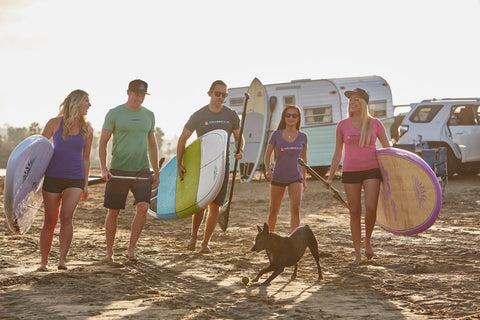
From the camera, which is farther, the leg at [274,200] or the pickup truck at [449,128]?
the pickup truck at [449,128]

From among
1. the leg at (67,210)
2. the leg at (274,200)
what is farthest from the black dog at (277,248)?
the leg at (67,210)

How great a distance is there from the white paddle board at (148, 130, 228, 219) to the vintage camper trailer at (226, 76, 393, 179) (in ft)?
33.5

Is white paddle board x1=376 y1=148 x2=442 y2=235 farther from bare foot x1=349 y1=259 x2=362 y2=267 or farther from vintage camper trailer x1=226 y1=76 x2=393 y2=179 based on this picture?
vintage camper trailer x1=226 y1=76 x2=393 y2=179

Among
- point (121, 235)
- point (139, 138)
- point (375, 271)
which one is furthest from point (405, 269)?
point (121, 235)

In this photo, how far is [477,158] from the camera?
16.4m

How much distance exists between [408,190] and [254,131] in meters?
11.5

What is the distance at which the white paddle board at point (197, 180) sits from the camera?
7078mm

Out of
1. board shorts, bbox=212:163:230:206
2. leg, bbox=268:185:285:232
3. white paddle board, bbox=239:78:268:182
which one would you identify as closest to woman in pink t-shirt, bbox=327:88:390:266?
leg, bbox=268:185:285:232

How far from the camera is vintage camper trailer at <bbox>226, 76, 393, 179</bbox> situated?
18078 mm

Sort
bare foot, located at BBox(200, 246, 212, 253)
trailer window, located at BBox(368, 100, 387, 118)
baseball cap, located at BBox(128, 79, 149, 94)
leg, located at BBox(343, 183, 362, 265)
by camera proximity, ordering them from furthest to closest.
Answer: trailer window, located at BBox(368, 100, 387, 118) → bare foot, located at BBox(200, 246, 212, 253) → leg, located at BBox(343, 183, 362, 265) → baseball cap, located at BBox(128, 79, 149, 94)

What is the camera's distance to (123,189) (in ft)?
21.2

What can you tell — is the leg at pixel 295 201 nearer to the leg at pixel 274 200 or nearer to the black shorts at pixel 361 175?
the leg at pixel 274 200

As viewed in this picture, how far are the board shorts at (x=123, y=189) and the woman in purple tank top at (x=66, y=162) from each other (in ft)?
1.63

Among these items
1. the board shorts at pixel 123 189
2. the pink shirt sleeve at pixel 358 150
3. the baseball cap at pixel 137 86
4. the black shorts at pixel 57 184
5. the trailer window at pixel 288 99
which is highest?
the trailer window at pixel 288 99
